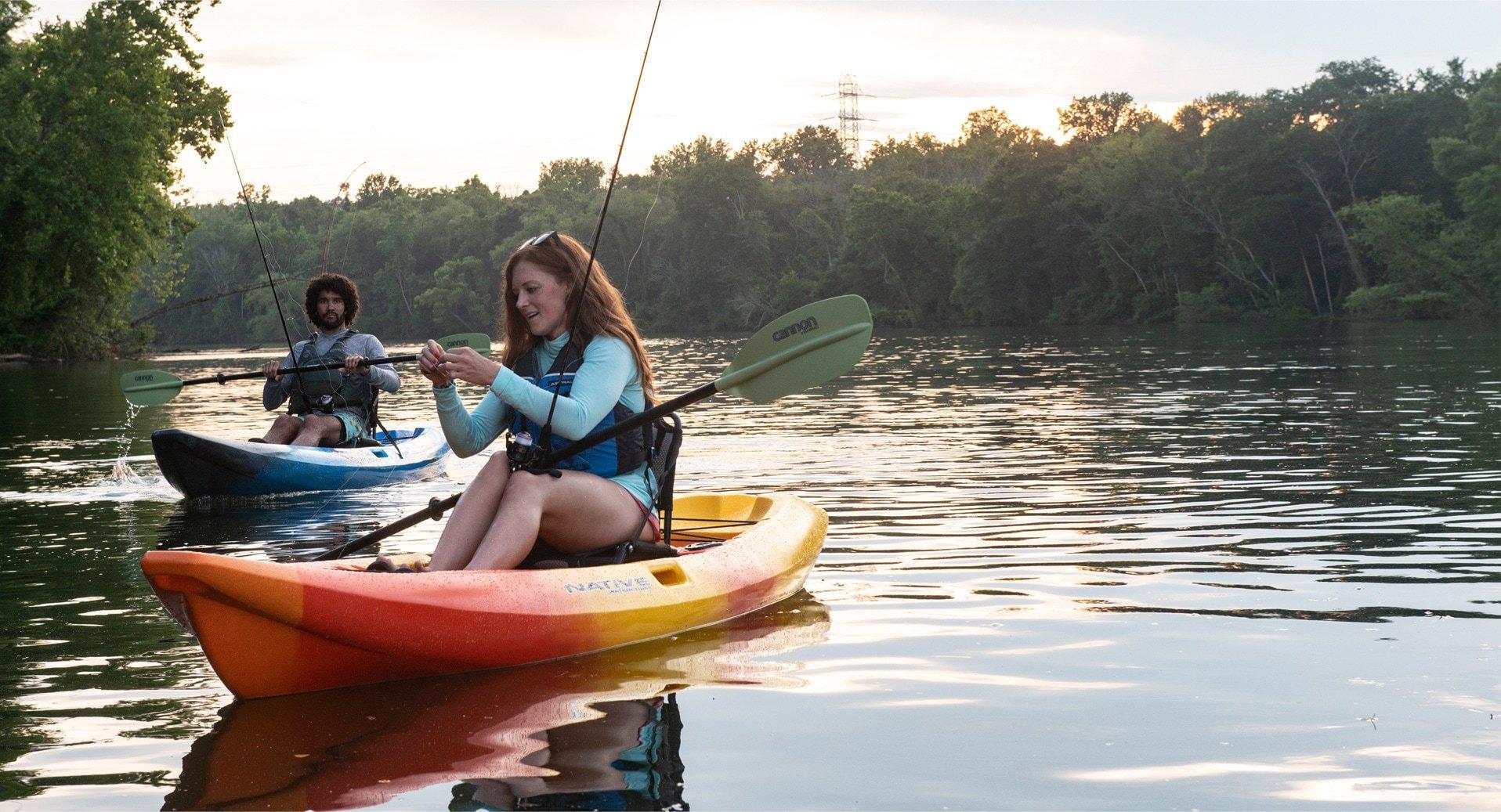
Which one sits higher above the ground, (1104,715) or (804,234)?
(804,234)

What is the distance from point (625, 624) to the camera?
16.9 ft

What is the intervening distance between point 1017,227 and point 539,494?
6099 centimetres

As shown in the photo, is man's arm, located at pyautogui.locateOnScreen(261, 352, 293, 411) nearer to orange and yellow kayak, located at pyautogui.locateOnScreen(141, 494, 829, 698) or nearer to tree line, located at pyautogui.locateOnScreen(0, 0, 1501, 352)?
orange and yellow kayak, located at pyautogui.locateOnScreen(141, 494, 829, 698)

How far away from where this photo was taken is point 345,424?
10344 millimetres

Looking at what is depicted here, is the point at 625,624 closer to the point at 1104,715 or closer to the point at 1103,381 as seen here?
the point at 1104,715

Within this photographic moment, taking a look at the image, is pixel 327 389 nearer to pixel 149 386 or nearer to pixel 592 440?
pixel 149 386

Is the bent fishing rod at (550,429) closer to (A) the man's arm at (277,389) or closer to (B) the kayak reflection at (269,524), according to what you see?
(B) the kayak reflection at (269,524)

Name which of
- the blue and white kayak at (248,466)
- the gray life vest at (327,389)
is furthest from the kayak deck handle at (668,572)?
the blue and white kayak at (248,466)

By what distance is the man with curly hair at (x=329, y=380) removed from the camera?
9.60 metres

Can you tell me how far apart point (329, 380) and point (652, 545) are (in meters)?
5.16

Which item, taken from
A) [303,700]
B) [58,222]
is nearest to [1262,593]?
[303,700]

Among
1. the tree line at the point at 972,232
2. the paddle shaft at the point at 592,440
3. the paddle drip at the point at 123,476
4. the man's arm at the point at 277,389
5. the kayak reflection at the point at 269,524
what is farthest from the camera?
the tree line at the point at 972,232

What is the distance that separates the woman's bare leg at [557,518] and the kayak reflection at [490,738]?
39 cm

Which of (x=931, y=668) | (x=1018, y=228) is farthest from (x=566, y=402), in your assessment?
(x=1018, y=228)
